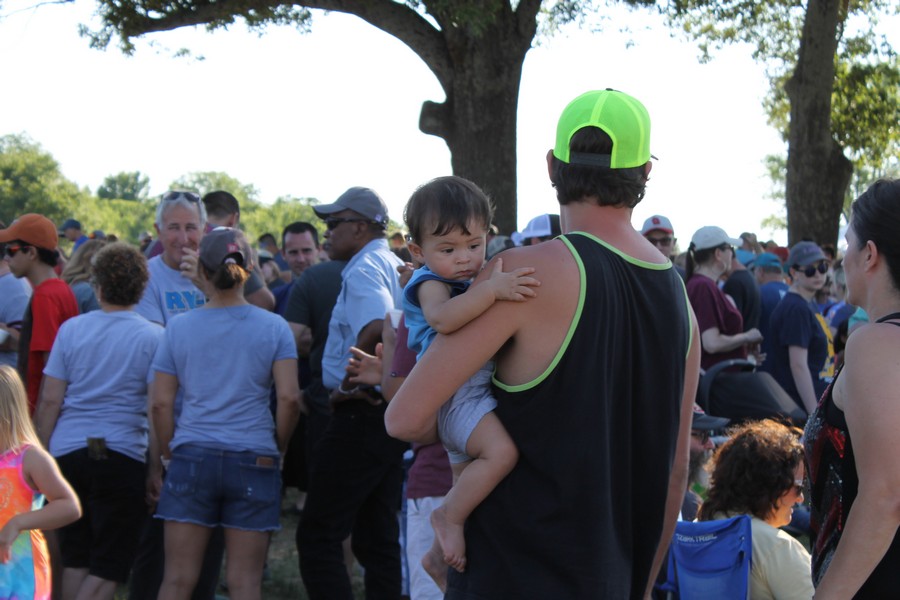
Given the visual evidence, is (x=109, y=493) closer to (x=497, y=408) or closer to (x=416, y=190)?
(x=416, y=190)

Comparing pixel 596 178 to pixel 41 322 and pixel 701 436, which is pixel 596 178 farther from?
pixel 41 322

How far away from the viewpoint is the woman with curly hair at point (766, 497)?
3.68 m

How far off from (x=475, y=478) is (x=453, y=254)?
681 millimetres

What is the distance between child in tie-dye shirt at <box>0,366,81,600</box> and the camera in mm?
3816

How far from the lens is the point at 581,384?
2.21 meters

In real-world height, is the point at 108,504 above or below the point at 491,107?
below

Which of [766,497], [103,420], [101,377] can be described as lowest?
[103,420]

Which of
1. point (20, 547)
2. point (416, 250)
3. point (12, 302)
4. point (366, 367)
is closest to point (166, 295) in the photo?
point (12, 302)

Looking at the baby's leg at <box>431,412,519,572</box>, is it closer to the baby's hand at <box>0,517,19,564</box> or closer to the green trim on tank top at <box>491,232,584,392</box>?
the green trim on tank top at <box>491,232,584,392</box>

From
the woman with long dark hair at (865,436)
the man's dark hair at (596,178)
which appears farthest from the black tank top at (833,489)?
the man's dark hair at (596,178)

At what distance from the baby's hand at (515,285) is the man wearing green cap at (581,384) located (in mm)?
25

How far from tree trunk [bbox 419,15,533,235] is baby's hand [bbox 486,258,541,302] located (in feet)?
33.5

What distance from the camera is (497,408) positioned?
2305 mm

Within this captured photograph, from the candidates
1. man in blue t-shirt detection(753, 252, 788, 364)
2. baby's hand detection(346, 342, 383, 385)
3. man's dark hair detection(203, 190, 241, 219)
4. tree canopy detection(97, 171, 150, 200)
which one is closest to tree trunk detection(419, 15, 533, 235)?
man in blue t-shirt detection(753, 252, 788, 364)
